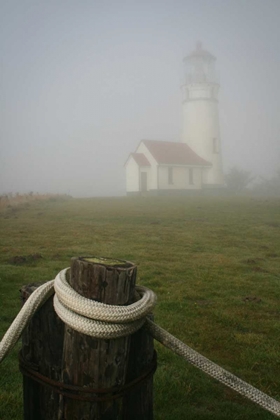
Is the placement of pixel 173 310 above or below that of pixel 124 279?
below

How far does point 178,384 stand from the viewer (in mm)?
4016

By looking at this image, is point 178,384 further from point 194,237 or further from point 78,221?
point 78,221

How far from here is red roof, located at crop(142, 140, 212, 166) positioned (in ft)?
139

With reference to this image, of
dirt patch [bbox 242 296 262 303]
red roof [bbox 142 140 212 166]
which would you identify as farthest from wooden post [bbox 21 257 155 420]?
red roof [bbox 142 140 212 166]

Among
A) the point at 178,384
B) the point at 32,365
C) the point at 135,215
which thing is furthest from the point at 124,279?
the point at 135,215

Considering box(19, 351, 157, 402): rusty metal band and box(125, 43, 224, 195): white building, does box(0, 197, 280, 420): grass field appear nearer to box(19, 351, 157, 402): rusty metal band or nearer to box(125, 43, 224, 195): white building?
box(19, 351, 157, 402): rusty metal band

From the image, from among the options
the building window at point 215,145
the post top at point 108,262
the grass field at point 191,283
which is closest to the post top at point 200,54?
the building window at point 215,145

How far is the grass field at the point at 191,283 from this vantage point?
388cm

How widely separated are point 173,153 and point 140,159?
13.8 feet

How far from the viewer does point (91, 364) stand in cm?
171

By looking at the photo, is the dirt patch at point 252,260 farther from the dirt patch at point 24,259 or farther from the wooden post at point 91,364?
the wooden post at point 91,364

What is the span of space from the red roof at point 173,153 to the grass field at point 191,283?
23173 millimetres

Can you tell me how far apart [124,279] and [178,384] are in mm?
2858

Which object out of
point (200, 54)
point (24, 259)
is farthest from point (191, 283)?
point (200, 54)
